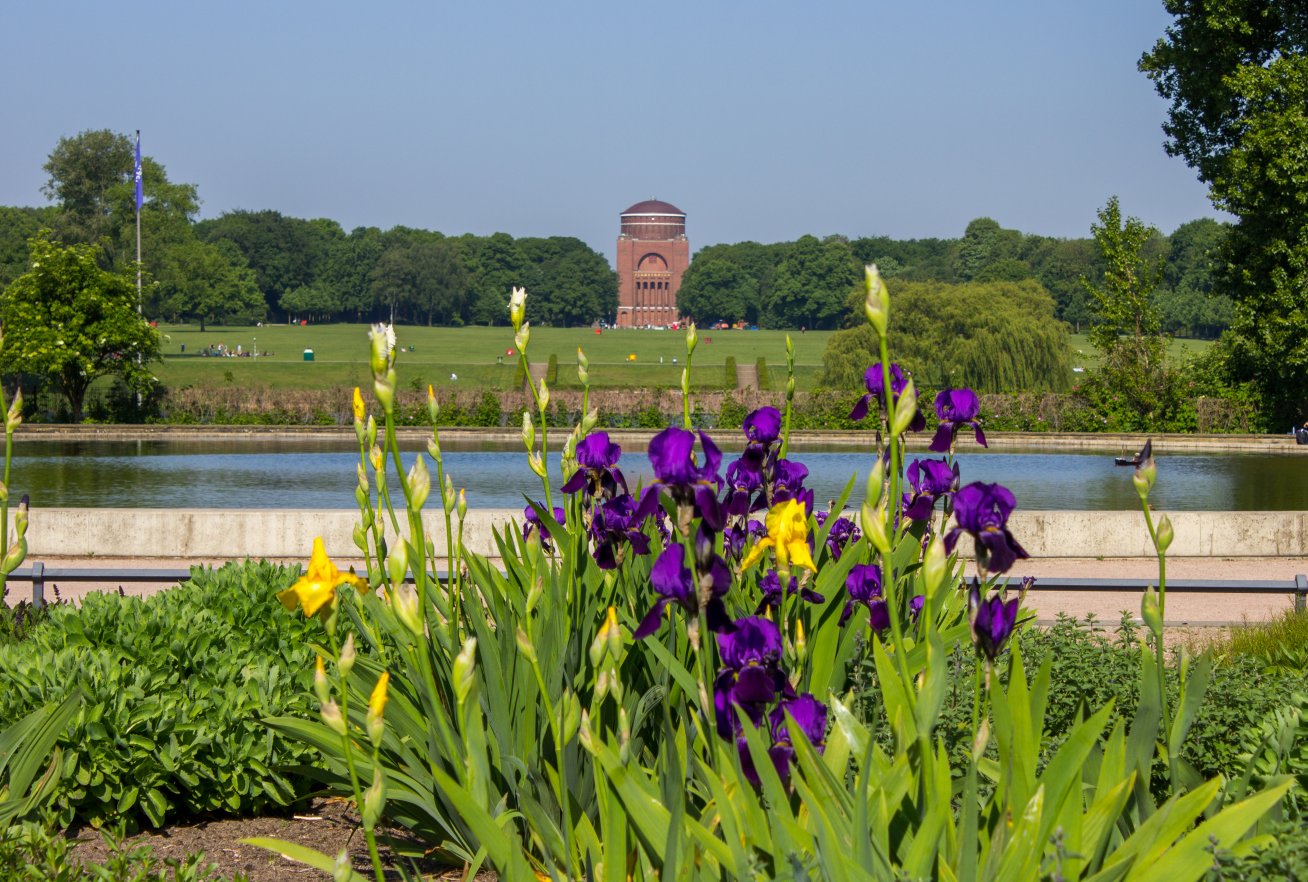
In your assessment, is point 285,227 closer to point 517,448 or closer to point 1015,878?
point 517,448

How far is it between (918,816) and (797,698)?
1.09 ft

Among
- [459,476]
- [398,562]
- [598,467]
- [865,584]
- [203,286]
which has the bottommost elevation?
[459,476]

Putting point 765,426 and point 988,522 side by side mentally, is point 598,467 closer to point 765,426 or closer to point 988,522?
point 765,426

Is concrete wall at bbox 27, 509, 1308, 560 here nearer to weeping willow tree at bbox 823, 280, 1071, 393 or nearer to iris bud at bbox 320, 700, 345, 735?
iris bud at bbox 320, 700, 345, 735

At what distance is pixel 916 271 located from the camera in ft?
382

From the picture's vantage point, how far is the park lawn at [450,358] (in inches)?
1763

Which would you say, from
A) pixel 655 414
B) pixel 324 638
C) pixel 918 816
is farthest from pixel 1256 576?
pixel 655 414

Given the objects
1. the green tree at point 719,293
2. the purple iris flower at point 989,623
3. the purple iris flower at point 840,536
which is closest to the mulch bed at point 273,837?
the purple iris flower at point 840,536

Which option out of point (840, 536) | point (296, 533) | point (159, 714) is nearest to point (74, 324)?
point (296, 533)

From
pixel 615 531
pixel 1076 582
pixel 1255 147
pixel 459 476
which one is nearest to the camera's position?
pixel 615 531

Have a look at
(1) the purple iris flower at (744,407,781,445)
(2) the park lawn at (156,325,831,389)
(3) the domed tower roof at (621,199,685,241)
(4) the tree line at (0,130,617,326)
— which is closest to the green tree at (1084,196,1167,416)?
(2) the park lawn at (156,325,831,389)

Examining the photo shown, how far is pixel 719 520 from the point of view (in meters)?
2.57

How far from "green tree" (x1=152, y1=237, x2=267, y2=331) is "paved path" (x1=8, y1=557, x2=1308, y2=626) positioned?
50.4 meters

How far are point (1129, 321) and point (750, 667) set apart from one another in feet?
79.2
